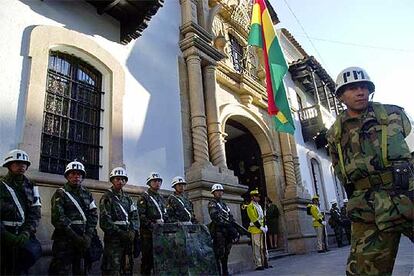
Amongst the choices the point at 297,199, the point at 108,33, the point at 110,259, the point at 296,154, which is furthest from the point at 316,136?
the point at 110,259

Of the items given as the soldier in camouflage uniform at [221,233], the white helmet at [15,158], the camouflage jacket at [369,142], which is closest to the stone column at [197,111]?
the soldier in camouflage uniform at [221,233]

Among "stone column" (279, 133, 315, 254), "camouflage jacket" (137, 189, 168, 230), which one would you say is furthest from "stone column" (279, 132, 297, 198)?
"camouflage jacket" (137, 189, 168, 230)

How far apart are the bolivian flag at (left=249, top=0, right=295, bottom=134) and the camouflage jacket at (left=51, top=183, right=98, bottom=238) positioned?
5.12 meters

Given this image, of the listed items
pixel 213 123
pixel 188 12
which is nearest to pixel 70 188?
pixel 213 123

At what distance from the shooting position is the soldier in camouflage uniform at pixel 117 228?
4285 mm

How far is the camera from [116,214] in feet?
14.6

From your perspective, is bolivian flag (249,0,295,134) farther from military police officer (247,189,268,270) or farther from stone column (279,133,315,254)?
stone column (279,133,315,254)

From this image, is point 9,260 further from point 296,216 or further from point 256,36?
point 296,216

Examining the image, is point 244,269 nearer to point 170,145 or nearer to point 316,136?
point 170,145

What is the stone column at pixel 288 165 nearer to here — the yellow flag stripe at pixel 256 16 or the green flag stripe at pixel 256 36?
the green flag stripe at pixel 256 36

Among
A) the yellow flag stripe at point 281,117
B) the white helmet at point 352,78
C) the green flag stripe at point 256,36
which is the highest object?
the green flag stripe at point 256,36

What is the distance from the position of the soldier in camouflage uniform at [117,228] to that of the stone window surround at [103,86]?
936 mm

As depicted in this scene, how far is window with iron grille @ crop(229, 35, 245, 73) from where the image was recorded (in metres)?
10.7

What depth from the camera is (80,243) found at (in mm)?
3803
